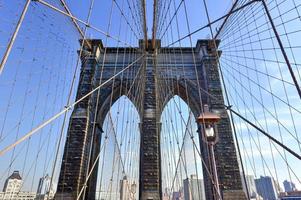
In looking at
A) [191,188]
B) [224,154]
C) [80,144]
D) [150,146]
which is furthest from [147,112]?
[191,188]

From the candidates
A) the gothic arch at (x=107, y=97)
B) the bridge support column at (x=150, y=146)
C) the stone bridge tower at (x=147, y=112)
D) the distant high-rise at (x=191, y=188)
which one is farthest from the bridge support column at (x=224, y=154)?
the gothic arch at (x=107, y=97)

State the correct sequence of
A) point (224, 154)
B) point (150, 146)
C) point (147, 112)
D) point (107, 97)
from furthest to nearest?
point (107, 97), point (147, 112), point (150, 146), point (224, 154)

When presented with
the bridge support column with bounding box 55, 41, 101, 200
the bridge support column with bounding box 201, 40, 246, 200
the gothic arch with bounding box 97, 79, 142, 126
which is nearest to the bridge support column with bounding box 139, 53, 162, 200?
the gothic arch with bounding box 97, 79, 142, 126

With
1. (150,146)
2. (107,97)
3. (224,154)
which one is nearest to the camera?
(224,154)

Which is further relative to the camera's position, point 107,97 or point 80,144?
point 107,97

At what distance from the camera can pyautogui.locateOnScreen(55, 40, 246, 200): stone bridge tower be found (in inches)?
358

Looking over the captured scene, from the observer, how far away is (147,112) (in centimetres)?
1060

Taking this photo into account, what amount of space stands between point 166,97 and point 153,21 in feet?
15.0

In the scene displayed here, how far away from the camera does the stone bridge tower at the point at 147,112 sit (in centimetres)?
909

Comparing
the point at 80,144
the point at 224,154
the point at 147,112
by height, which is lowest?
the point at 224,154

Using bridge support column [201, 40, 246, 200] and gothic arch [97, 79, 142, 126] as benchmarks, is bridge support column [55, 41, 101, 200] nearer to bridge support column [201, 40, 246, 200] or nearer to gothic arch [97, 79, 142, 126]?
gothic arch [97, 79, 142, 126]

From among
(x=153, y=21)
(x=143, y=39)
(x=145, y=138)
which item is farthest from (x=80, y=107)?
(x=153, y=21)

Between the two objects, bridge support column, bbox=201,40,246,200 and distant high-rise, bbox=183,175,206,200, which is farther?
bridge support column, bbox=201,40,246,200

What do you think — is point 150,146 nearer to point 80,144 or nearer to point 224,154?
point 80,144
